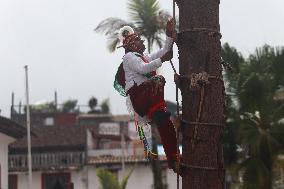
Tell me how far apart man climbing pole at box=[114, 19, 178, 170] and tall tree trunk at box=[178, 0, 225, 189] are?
0.79 ft

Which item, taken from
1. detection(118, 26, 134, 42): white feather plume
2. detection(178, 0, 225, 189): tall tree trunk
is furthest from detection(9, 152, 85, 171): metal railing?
detection(178, 0, 225, 189): tall tree trunk

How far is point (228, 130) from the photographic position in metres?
15.2

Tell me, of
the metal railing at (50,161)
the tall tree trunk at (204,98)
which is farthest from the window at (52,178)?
the tall tree trunk at (204,98)

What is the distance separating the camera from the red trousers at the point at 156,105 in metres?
4.98

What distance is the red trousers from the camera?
196 inches

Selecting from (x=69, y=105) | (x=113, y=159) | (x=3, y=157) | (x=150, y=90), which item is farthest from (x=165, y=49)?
(x=69, y=105)

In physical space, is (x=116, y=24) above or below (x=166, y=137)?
above

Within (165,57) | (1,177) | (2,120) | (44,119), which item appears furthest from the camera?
(44,119)

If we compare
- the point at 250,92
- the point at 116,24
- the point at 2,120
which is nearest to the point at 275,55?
the point at 250,92

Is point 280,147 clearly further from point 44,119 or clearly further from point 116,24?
point 44,119

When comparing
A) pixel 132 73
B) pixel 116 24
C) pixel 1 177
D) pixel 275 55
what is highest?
pixel 116 24

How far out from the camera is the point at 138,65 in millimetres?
5008

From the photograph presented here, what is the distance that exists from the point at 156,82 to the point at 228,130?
10469 mm

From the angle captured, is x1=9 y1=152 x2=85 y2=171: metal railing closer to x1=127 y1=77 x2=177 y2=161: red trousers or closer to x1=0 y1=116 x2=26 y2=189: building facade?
x1=0 y1=116 x2=26 y2=189: building facade
